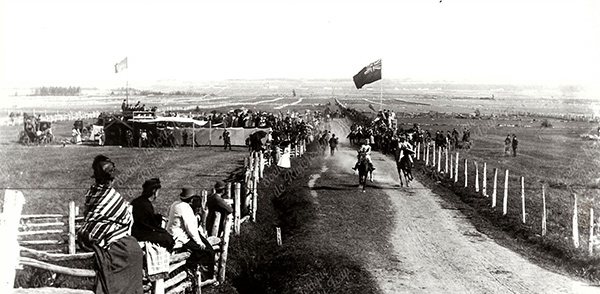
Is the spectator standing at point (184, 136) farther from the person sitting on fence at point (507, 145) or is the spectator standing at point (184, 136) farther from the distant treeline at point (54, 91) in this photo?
the distant treeline at point (54, 91)

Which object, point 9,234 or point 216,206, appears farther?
point 216,206

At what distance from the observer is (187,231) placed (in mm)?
10117

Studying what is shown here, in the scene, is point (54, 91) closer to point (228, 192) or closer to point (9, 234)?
point (228, 192)

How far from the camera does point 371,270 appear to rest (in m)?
13.1

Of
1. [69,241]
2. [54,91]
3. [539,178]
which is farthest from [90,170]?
[54,91]

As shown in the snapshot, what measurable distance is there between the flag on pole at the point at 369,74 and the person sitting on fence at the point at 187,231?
30.2 m

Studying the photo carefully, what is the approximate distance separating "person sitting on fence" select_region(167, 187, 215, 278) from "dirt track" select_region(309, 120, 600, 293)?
3460mm

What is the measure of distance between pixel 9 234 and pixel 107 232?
1.52 metres

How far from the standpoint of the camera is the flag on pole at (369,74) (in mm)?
39875

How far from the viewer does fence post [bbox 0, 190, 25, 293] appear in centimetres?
572

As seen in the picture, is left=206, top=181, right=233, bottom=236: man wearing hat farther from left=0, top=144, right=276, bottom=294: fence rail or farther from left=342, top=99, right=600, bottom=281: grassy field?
left=342, top=99, right=600, bottom=281: grassy field

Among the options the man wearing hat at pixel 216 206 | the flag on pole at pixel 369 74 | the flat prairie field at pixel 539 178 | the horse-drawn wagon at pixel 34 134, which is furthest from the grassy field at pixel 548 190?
the horse-drawn wagon at pixel 34 134

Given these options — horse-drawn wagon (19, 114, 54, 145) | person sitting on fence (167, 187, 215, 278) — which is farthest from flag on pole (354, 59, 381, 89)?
person sitting on fence (167, 187, 215, 278)

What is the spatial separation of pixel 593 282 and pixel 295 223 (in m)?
8.21
